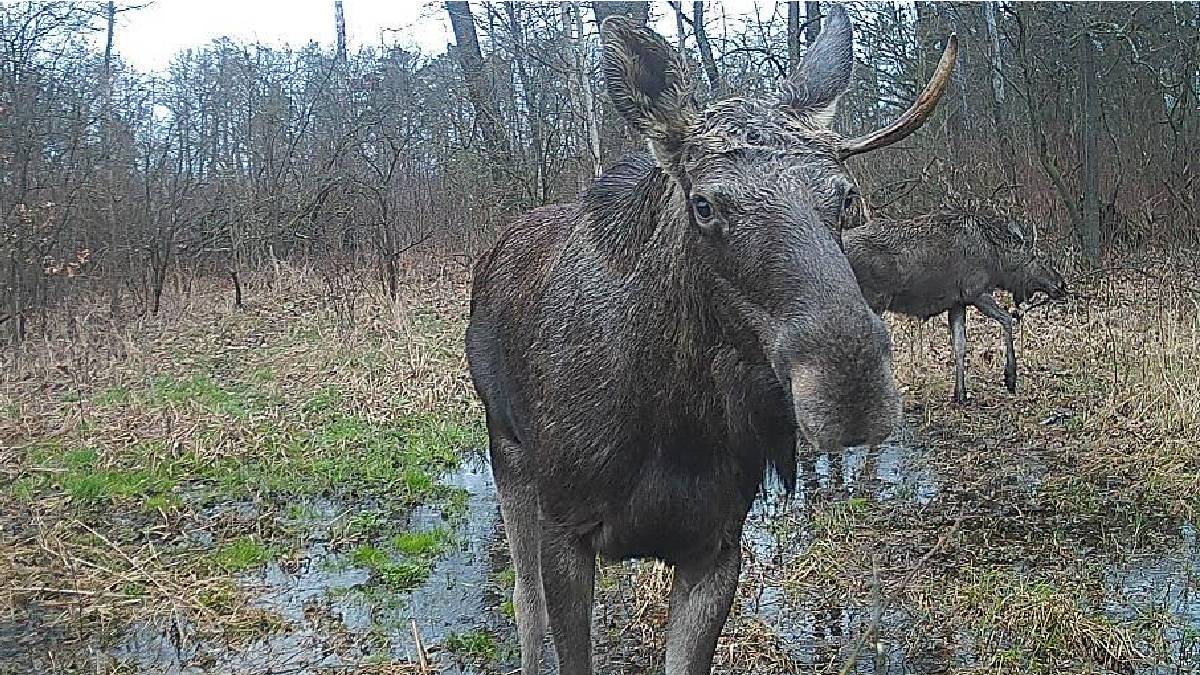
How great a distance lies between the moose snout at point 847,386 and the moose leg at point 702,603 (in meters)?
1.33

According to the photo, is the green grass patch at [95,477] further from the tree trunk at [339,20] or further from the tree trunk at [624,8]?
the tree trunk at [339,20]

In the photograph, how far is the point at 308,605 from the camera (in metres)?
6.25

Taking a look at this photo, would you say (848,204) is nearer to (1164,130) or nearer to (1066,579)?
(1066,579)

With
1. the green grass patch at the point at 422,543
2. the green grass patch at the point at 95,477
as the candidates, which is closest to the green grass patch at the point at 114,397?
the green grass patch at the point at 95,477

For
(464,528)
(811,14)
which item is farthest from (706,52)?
(464,528)

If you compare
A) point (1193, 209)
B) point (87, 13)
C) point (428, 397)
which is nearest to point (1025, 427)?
point (428, 397)

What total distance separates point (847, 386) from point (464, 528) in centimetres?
569

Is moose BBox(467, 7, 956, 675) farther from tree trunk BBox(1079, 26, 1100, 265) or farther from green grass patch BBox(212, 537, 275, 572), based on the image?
tree trunk BBox(1079, 26, 1100, 265)

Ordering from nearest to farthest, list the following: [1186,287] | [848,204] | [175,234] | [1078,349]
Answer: [848,204] → [1078,349] → [1186,287] → [175,234]

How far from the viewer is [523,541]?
467cm

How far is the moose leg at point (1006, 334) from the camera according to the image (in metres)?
11.4

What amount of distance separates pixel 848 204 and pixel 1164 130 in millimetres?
19285

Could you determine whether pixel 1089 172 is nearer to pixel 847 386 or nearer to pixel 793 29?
pixel 793 29

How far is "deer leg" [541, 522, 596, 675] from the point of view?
11.5 feet
